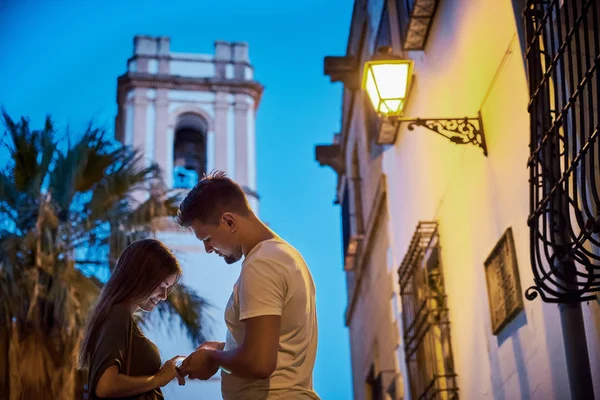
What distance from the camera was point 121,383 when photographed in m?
3.16

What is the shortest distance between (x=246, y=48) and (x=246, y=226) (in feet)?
94.2

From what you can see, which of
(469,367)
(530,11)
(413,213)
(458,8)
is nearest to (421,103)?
(413,213)

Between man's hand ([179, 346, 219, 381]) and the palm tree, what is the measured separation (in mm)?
5838

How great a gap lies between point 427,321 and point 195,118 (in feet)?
75.3

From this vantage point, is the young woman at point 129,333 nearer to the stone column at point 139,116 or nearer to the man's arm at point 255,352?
the man's arm at point 255,352

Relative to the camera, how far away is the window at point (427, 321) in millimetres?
7543

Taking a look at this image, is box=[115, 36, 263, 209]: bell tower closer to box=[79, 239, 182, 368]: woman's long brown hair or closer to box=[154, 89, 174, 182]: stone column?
Result: box=[154, 89, 174, 182]: stone column

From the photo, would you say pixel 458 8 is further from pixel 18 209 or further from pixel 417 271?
pixel 18 209

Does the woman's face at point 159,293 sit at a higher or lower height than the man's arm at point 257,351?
higher

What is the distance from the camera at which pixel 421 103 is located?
8562 millimetres

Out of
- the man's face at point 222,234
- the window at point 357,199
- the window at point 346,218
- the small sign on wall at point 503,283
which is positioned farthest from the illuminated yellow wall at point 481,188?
the window at point 346,218

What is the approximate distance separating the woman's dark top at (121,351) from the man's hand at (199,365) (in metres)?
0.24

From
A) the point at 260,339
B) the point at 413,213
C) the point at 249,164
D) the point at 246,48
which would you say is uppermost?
the point at 246,48

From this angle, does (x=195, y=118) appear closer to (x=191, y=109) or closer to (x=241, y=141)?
(x=191, y=109)
